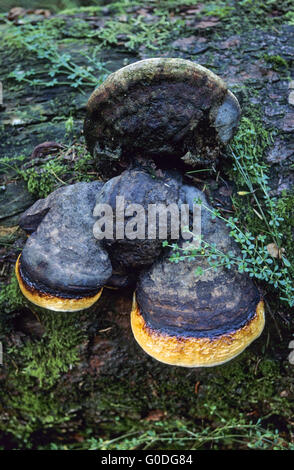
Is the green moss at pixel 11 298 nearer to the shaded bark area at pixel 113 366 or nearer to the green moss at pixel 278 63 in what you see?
the shaded bark area at pixel 113 366

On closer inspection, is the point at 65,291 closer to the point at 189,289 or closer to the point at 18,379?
the point at 189,289

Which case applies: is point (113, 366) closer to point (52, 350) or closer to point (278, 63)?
point (52, 350)

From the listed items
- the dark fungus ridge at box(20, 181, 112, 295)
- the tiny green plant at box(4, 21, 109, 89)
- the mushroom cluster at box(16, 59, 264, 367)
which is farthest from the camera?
the tiny green plant at box(4, 21, 109, 89)

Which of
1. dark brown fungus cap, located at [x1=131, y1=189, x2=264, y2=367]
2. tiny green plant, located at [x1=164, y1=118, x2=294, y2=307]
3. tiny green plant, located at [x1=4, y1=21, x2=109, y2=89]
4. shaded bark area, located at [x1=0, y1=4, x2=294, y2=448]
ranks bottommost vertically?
shaded bark area, located at [x1=0, y1=4, x2=294, y2=448]

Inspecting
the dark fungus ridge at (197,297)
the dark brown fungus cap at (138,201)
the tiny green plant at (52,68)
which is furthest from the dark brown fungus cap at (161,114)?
the tiny green plant at (52,68)

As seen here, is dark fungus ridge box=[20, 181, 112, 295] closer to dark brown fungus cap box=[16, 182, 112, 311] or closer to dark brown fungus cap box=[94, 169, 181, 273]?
dark brown fungus cap box=[16, 182, 112, 311]

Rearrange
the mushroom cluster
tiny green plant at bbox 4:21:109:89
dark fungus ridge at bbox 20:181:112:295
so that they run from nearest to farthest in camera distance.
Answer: the mushroom cluster → dark fungus ridge at bbox 20:181:112:295 → tiny green plant at bbox 4:21:109:89

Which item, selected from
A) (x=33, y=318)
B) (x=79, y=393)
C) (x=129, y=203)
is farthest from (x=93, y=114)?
(x=79, y=393)

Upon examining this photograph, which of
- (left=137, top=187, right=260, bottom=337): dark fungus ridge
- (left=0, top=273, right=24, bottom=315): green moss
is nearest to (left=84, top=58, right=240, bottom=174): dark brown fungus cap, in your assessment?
(left=137, top=187, right=260, bottom=337): dark fungus ridge
